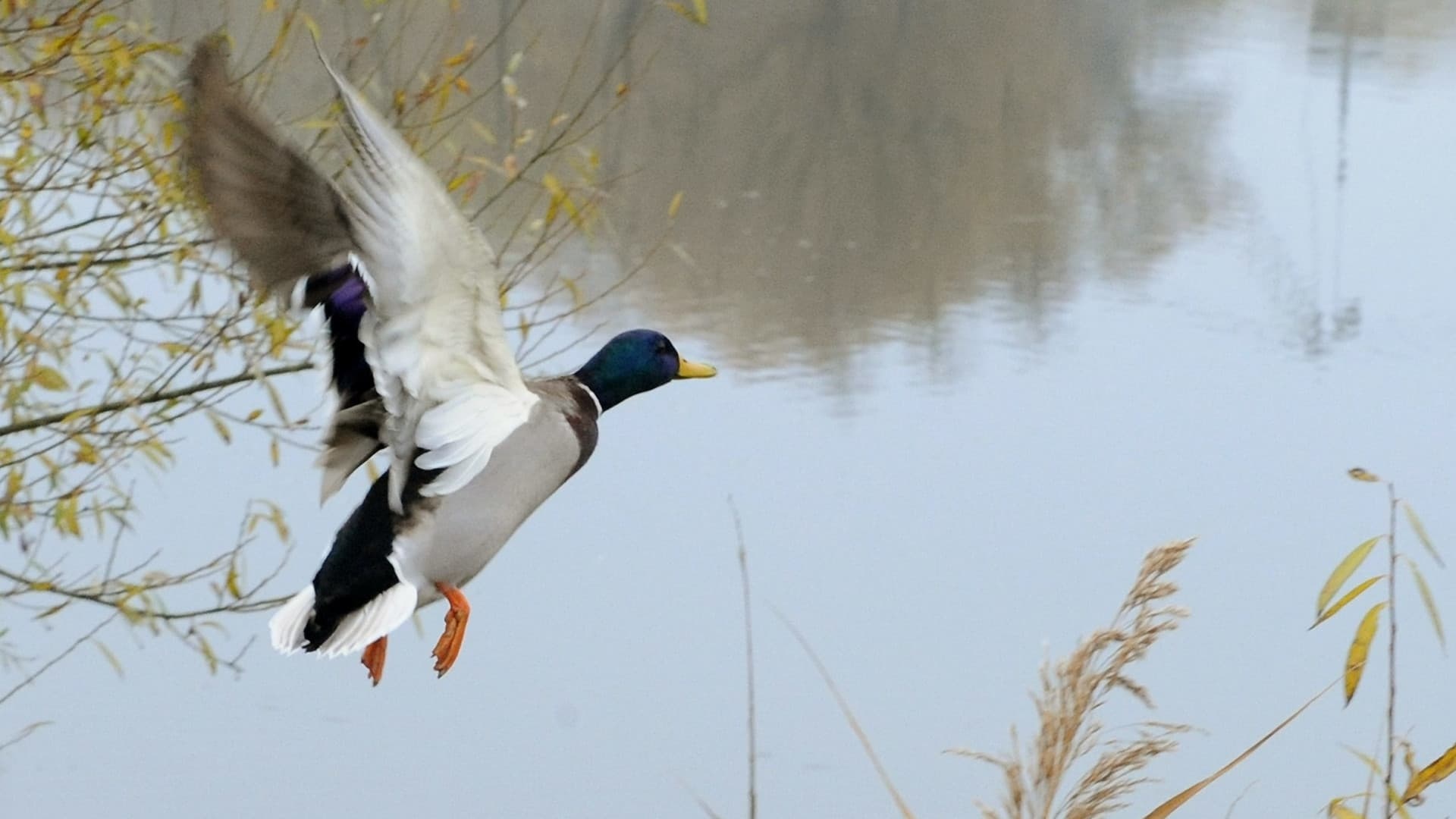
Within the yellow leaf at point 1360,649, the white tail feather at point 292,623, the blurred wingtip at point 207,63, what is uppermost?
the blurred wingtip at point 207,63

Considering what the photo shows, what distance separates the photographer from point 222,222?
5.07ft

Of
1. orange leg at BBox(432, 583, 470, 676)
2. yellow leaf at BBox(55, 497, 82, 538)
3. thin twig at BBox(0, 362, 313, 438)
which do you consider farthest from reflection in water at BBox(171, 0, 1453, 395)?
orange leg at BBox(432, 583, 470, 676)

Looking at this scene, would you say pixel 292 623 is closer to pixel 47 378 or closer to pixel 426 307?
pixel 426 307

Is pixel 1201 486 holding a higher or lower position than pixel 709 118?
lower

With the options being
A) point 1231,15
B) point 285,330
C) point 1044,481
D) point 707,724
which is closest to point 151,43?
point 285,330

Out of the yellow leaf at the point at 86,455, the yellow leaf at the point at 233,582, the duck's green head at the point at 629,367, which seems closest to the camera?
the duck's green head at the point at 629,367

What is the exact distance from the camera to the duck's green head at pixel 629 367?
6.31 feet

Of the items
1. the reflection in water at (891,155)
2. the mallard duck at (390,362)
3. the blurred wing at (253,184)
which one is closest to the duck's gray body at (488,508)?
the mallard duck at (390,362)

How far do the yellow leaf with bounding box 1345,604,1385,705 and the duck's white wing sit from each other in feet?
2.38

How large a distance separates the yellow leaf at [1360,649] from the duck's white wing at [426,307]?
725 millimetres

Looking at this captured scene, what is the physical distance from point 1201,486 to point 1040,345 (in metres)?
1.23

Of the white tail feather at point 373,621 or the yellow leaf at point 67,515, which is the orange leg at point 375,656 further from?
the yellow leaf at point 67,515

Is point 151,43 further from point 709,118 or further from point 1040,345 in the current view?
point 709,118

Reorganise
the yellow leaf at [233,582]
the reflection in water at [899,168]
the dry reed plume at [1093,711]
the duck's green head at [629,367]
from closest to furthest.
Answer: the dry reed plume at [1093,711], the duck's green head at [629,367], the yellow leaf at [233,582], the reflection in water at [899,168]
